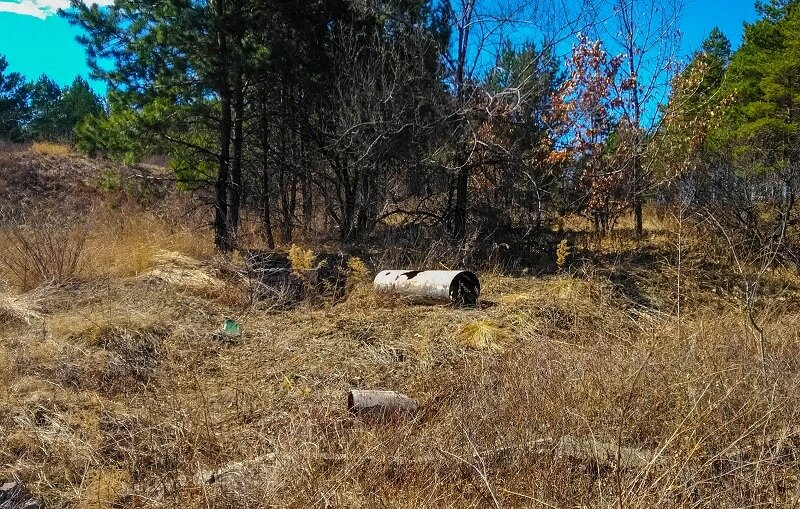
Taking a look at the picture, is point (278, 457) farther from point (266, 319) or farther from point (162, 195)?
point (162, 195)

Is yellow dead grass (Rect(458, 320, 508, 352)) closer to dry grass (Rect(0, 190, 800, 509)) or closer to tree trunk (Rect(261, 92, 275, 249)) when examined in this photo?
dry grass (Rect(0, 190, 800, 509))

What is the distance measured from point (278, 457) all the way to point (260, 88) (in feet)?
26.6

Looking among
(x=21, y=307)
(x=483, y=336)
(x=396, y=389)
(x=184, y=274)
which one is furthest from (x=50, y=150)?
(x=396, y=389)

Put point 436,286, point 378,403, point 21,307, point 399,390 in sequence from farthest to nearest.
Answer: point 436,286 → point 21,307 → point 399,390 → point 378,403

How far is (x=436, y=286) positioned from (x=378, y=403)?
8.84ft

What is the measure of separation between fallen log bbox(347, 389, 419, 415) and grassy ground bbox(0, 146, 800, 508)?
0.11 m

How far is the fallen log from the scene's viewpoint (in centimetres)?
376

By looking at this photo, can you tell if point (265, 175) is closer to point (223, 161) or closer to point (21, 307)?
point (223, 161)

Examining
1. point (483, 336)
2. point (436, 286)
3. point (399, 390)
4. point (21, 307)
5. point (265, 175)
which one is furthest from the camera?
point (265, 175)

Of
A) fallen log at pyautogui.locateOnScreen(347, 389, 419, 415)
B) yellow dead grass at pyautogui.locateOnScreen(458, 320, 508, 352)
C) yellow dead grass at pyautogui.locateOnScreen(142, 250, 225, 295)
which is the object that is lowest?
fallen log at pyautogui.locateOnScreen(347, 389, 419, 415)

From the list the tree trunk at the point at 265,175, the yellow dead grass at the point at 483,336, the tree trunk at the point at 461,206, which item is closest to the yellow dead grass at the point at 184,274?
the tree trunk at the point at 265,175

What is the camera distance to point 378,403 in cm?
380

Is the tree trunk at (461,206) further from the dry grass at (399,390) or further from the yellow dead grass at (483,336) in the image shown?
the yellow dead grass at (483,336)

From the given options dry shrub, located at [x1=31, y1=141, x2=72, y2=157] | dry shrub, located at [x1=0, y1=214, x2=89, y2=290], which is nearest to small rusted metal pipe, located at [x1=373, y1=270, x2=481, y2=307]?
dry shrub, located at [x1=0, y1=214, x2=89, y2=290]
